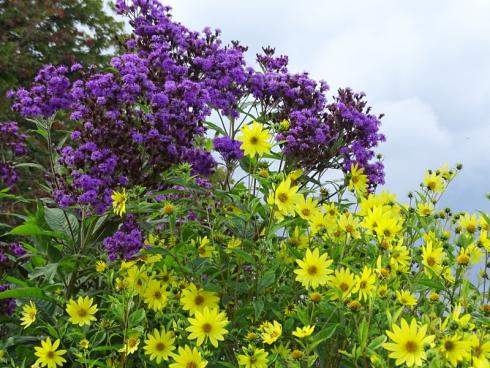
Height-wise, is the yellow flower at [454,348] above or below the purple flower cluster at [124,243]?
below

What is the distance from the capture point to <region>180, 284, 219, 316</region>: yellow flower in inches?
125

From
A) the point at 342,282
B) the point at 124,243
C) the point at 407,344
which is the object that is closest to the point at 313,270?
the point at 342,282

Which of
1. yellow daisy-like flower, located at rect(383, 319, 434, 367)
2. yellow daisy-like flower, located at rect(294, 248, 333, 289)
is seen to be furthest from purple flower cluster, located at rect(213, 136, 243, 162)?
yellow daisy-like flower, located at rect(383, 319, 434, 367)

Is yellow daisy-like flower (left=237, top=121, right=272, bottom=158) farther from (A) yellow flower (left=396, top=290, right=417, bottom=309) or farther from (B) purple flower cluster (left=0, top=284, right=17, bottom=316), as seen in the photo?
(B) purple flower cluster (left=0, top=284, right=17, bottom=316)

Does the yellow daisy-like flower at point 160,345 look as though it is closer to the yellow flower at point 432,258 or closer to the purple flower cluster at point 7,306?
the yellow flower at point 432,258

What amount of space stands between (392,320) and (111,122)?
2489 mm

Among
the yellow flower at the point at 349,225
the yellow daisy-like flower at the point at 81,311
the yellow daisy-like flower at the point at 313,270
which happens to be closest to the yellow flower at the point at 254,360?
the yellow daisy-like flower at the point at 313,270

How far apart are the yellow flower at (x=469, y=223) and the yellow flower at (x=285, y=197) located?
901 mm

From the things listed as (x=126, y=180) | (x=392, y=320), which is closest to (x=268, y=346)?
(x=392, y=320)

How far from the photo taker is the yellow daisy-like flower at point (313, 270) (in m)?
2.80

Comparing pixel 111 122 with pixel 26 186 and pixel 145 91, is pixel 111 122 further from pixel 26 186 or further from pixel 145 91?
pixel 26 186

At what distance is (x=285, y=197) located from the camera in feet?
9.82

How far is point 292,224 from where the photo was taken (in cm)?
368

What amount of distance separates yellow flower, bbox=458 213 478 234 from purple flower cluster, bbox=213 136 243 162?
1.66 metres
